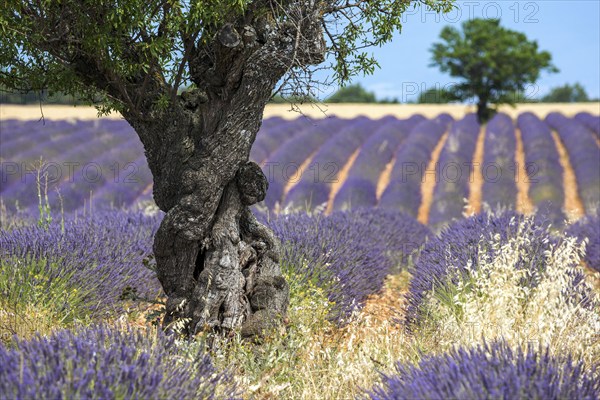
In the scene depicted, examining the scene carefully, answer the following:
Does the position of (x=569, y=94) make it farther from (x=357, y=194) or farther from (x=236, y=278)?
(x=236, y=278)

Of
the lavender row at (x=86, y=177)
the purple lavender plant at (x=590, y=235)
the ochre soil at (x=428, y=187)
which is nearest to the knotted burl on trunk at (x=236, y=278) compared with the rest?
the purple lavender plant at (x=590, y=235)

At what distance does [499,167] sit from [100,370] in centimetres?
1537

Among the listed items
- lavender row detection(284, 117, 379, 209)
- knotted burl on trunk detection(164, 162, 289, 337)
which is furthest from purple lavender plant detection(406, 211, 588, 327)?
lavender row detection(284, 117, 379, 209)

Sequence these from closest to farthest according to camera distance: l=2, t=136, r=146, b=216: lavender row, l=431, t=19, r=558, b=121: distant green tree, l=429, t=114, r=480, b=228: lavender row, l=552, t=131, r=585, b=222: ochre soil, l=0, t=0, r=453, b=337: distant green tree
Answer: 1. l=0, t=0, r=453, b=337: distant green tree
2. l=2, t=136, r=146, b=216: lavender row
3. l=429, t=114, r=480, b=228: lavender row
4. l=552, t=131, r=585, b=222: ochre soil
5. l=431, t=19, r=558, b=121: distant green tree

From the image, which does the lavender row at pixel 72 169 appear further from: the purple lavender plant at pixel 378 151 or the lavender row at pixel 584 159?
the lavender row at pixel 584 159

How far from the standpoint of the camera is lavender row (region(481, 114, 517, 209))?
14.2 m

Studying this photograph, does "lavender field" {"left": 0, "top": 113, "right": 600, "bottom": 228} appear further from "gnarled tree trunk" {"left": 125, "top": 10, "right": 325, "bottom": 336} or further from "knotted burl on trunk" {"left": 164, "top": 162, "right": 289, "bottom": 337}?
"gnarled tree trunk" {"left": 125, "top": 10, "right": 325, "bottom": 336}

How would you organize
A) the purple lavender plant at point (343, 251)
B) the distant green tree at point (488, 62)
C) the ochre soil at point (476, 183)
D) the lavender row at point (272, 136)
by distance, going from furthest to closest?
the distant green tree at point (488, 62) → the lavender row at point (272, 136) → the ochre soil at point (476, 183) → the purple lavender plant at point (343, 251)

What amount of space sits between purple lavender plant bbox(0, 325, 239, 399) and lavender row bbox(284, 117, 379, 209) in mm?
6534

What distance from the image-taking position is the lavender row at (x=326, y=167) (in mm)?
13383

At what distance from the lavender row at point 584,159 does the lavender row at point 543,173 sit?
47 cm

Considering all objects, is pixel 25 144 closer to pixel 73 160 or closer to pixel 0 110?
pixel 73 160

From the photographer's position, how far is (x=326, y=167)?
53.2 feet

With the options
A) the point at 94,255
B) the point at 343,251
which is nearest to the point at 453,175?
the point at 343,251
